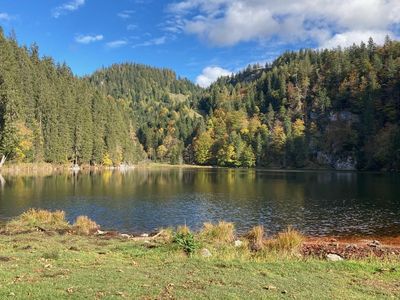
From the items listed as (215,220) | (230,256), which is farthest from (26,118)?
(230,256)

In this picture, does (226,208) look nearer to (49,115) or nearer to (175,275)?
(175,275)

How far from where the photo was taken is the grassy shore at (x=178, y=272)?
12688mm

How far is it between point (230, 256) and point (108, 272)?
6648 mm

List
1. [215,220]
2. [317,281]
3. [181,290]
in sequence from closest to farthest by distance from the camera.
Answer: [181,290] < [317,281] < [215,220]

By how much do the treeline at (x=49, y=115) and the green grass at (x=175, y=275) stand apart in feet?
239

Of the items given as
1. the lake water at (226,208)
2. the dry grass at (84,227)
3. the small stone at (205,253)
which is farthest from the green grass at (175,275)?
the lake water at (226,208)

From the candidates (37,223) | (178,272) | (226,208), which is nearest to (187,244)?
(178,272)

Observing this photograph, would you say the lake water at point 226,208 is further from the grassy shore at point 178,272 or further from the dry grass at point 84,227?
the grassy shore at point 178,272

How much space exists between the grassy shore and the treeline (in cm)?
7085

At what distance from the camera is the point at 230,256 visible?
1992 centimetres

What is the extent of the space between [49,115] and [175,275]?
11076 cm

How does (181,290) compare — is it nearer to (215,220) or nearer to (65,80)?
(215,220)

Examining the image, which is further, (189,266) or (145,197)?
(145,197)

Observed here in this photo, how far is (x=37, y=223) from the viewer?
1275 inches
